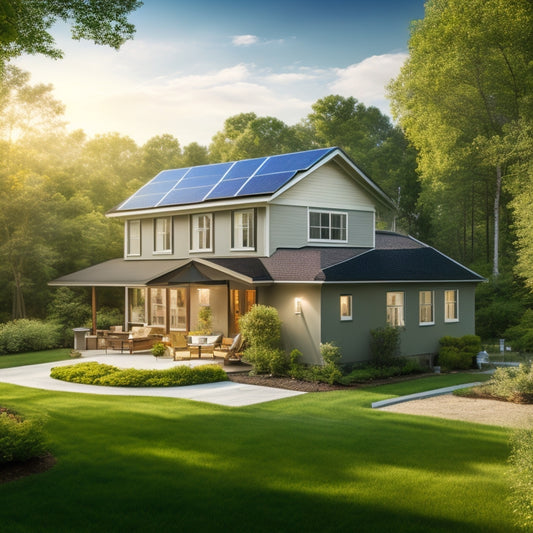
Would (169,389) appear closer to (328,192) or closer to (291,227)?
(291,227)

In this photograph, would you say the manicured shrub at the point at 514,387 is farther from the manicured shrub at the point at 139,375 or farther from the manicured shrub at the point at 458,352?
the manicured shrub at the point at 139,375

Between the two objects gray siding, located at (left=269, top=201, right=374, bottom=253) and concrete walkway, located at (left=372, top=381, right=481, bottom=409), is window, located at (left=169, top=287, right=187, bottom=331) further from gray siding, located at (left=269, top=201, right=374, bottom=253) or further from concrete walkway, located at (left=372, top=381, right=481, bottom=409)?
concrete walkway, located at (left=372, top=381, right=481, bottom=409)

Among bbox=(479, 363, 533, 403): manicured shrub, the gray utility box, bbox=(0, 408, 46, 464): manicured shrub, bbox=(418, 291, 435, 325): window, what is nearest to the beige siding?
bbox=(418, 291, 435, 325): window

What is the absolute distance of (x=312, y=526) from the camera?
24.5 feet

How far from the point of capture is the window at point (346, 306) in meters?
21.7

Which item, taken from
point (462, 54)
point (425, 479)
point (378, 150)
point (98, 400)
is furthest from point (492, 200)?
point (425, 479)

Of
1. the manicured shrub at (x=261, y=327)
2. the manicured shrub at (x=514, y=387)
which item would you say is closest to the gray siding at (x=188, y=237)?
the manicured shrub at (x=261, y=327)

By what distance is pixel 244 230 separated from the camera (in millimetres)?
25578

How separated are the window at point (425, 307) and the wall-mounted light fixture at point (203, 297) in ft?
27.4

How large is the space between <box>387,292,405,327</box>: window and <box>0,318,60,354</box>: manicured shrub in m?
15.0

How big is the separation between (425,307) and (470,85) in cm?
1920

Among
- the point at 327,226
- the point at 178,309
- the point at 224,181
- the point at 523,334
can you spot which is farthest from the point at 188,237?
the point at 523,334

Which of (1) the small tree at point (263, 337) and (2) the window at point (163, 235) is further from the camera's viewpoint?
(2) the window at point (163, 235)

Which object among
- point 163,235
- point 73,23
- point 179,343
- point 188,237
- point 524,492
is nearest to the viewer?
point 524,492
